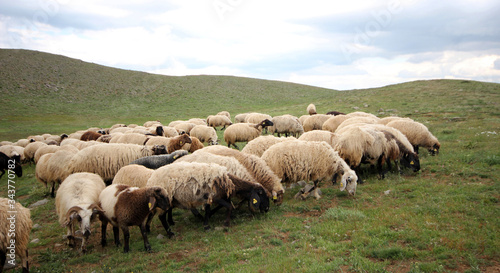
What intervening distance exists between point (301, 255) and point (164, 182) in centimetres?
401

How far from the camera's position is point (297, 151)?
378 inches

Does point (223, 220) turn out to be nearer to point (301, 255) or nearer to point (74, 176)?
point (301, 255)

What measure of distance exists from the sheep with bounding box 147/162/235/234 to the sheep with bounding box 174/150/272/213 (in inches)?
14.9

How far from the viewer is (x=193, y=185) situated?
7492 mm

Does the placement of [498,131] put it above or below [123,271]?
above

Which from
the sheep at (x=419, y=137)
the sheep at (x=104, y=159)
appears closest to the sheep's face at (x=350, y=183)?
the sheep at (x=419, y=137)

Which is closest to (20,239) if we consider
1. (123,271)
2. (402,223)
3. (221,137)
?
(123,271)

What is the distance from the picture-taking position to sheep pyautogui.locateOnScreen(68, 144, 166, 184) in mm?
10898

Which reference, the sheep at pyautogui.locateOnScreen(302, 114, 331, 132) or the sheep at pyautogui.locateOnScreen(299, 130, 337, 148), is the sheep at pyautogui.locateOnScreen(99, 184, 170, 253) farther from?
the sheep at pyautogui.locateOnScreen(302, 114, 331, 132)

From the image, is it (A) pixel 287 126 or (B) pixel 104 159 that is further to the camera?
(A) pixel 287 126

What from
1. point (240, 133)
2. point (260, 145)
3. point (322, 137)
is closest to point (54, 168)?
point (260, 145)

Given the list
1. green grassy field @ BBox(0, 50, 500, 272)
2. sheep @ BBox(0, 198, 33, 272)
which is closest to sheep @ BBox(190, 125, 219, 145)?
green grassy field @ BBox(0, 50, 500, 272)

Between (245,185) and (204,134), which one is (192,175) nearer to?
(245,185)

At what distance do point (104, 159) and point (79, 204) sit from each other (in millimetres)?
4516
